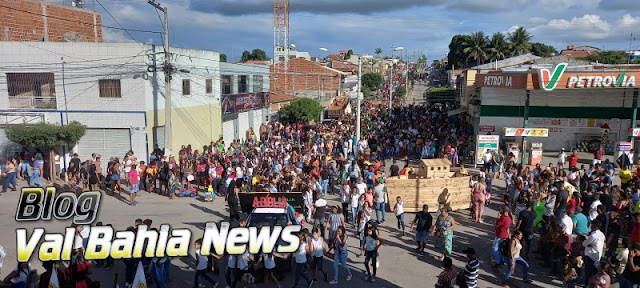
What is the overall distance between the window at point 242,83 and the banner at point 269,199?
18.2m

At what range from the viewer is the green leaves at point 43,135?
55.6ft

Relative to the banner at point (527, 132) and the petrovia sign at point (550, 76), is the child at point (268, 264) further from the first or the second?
the petrovia sign at point (550, 76)

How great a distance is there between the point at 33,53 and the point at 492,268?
19.9 metres

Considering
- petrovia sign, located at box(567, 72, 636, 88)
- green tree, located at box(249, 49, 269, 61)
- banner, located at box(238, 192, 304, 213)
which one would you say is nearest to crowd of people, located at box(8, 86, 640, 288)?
banner, located at box(238, 192, 304, 213)

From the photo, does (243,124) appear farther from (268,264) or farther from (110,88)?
(268,264)

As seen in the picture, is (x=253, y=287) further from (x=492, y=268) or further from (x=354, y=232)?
(x=492, y=268)

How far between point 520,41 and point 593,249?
6294 centimetres

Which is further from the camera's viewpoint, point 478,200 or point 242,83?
point 242,83

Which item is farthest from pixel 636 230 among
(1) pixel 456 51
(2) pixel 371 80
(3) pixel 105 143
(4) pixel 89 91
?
(1) pixel 456 51

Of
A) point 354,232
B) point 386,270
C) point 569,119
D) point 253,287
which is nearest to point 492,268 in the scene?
point 386,270


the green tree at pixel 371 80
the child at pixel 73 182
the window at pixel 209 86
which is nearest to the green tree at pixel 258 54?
the green tree at pixel 371 80

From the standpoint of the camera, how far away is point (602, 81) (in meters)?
21.0

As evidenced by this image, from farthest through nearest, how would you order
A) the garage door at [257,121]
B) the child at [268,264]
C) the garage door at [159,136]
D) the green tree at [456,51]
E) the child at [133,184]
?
the green tree at [456,51] → the garage door at [257,121] → the garage door at [159,136] → the child at [133,184] → the child at [268,264]

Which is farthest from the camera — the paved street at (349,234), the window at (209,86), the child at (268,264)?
the window at (209,86)
